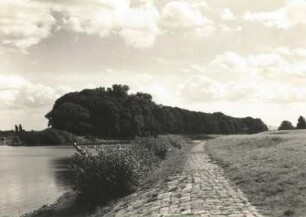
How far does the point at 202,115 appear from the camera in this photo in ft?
594

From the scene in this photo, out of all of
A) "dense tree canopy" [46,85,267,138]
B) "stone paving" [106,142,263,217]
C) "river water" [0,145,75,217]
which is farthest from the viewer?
"dense tree canopy" [46,85,267,138]

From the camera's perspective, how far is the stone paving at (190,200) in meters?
13.8

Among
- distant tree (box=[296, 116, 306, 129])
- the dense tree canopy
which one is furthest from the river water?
the dense tree canopy

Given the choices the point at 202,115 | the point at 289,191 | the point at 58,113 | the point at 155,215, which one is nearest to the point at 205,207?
the point at 155,215

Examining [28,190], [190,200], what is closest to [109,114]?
[28,190]

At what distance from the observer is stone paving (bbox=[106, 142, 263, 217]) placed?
1381 centimetres

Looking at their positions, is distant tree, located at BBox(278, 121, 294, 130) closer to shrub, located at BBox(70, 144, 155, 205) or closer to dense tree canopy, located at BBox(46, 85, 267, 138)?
dense tree canopy, located at BBox(46, 85, 267, 138)

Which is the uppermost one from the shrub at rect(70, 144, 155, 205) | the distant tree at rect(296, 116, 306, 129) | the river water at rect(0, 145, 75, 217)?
the distant tree at rect(296, 116, 306, 129)

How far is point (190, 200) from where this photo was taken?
15.9m

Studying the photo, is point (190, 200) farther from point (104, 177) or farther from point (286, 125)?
point (286, 125)

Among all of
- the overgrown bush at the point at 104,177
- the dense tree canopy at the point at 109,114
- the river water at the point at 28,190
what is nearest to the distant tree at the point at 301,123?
the dense tree canopy at the point at 109,114

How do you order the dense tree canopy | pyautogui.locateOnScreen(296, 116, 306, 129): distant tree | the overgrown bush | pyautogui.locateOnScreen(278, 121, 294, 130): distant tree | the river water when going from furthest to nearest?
the dense tree canopy → pyautogui.locateOnScreen(278, 121, 294, 130): distant tree → pyautogui.locateOnScreen(296, 116, 306, 129): distant tree → the river water → the overgrown bush

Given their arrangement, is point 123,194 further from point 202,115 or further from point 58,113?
point 202,115

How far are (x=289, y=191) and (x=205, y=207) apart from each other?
8.68 feet
